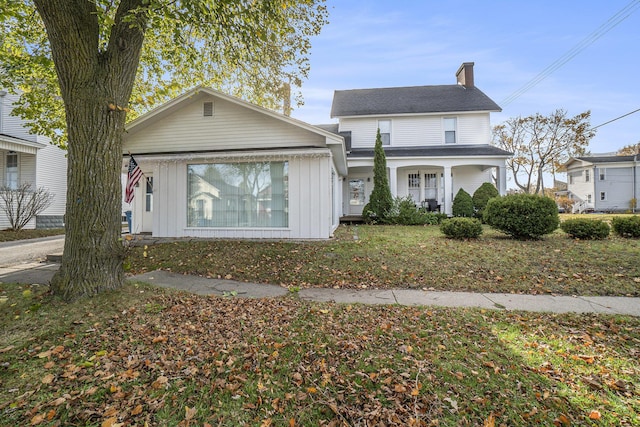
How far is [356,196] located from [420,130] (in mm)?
5728

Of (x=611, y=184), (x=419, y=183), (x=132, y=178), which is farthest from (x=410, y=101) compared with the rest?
(x=611, y=184)

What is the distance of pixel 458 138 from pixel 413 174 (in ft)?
11.5

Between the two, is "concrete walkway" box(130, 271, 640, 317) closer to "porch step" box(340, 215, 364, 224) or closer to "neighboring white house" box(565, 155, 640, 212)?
"porch step" box(340, 215, 364, 224)

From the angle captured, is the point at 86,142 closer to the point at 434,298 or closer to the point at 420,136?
the point at 434,298

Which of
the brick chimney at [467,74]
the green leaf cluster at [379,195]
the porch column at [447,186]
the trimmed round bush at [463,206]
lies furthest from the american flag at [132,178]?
the brick chimney at [467,74]

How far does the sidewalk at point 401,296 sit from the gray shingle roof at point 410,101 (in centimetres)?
1470

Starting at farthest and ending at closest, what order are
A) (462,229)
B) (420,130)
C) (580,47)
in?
1. (580,47)
2. (420,130)
3. (462,229)

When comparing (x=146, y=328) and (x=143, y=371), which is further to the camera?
(x=146, y=328)

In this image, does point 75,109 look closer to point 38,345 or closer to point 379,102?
point 38,345

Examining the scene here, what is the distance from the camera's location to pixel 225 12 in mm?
5406

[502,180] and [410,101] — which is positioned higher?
[410,101]

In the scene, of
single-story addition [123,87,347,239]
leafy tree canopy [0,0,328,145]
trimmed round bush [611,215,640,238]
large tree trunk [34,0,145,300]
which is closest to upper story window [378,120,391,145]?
single-story addition [123,87,347,239]

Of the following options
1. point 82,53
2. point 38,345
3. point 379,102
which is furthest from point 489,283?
point 379,102

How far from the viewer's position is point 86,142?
3.94 metres
